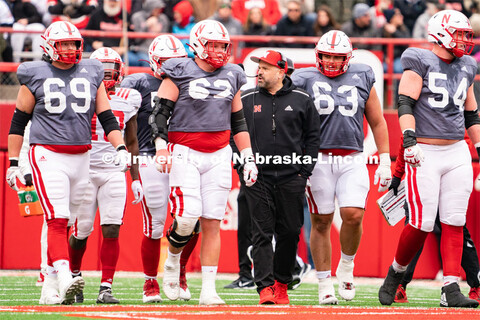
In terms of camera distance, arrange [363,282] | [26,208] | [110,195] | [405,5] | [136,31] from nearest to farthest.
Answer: [110,195], [26,208], [363,282], [136,31], [405,5]

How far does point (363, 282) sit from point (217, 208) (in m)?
4.19

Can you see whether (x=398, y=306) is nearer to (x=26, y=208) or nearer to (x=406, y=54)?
(x=406, y=54)

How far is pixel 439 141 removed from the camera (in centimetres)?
703

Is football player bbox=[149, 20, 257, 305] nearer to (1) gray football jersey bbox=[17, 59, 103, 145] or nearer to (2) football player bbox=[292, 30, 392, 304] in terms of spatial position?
(1) gray football jersey bbox=[17, 59, 103, 145]

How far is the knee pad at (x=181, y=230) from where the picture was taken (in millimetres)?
6828

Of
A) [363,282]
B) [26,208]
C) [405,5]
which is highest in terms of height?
[405,5]

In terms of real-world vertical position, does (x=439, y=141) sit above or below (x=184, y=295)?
above

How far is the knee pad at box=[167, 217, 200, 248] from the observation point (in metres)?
6.83

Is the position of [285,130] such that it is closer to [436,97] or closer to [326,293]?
[436,97]

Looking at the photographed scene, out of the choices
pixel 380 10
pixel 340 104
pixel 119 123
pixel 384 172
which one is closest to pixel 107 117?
pixel 119 123

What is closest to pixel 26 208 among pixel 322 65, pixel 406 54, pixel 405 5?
pixel 322 65

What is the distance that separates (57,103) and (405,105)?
2.52 meters

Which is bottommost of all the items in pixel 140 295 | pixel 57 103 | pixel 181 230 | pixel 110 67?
pixel 140 295

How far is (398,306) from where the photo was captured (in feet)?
23.0
